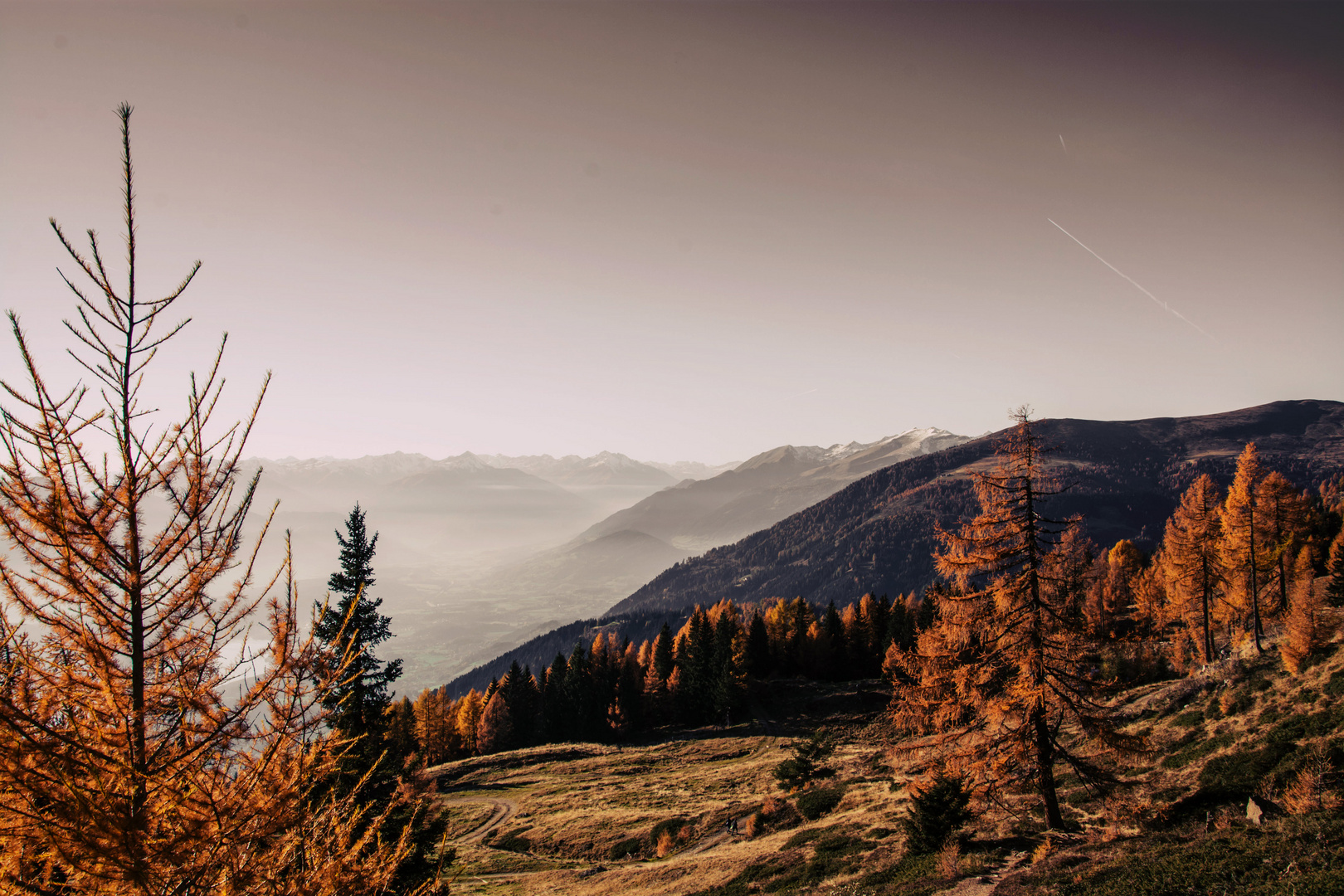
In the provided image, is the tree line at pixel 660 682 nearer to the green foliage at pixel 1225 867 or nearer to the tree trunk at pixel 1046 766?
the tree trunk at pixel 1046 766

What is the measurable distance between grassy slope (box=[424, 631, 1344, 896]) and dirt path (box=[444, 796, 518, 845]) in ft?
2.89

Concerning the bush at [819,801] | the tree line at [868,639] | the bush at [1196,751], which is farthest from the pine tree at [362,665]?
the tree line at [868,639]

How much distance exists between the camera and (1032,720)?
59.9ft

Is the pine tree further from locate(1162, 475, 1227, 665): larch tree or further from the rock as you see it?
locate(1162, 475, 1227, 665): larch tree

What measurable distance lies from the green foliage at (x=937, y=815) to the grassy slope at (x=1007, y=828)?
87 centimetres

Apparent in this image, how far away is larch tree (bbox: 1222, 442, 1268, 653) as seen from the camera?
37.9 m

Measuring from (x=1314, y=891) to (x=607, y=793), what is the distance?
46686 millimetres

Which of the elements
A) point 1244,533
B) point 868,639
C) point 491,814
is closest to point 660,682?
point 868,639

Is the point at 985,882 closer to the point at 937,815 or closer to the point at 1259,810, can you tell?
the point at 937,815

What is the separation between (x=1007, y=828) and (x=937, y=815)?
9.13 feet

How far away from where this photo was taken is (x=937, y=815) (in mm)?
21812

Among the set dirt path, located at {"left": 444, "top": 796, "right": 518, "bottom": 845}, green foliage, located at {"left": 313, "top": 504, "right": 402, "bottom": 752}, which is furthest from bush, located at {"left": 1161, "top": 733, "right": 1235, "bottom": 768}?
dirt path, located at {"left": 444, "top": 796, "right": 518, "bottom": 845}

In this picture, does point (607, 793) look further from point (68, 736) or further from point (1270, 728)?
point (68, 736)

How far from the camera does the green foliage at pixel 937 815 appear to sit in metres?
21.6
